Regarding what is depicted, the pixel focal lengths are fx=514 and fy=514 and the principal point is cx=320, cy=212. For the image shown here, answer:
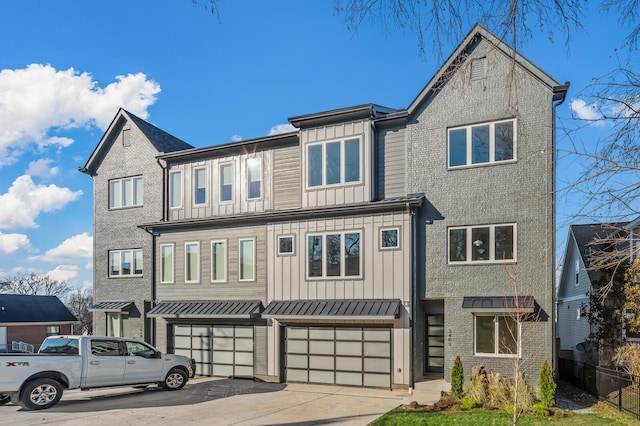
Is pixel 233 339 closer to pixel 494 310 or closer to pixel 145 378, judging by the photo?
pixel 145 378

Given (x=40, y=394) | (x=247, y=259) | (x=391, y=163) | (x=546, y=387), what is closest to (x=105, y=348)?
(x=40, y=394)

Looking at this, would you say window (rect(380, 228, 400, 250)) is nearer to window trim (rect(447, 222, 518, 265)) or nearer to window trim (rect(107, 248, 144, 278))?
window trim (rect(447, 222, 518, 265))

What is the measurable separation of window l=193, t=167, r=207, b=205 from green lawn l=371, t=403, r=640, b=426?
1076 cm

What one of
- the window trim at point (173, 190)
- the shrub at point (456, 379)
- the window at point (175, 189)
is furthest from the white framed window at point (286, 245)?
the shrub at point (456, 379)

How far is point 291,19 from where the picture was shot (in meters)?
5.01

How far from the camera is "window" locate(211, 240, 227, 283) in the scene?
18438 millimetres

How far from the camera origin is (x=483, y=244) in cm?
1466

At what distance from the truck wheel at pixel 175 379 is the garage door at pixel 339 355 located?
333 cm

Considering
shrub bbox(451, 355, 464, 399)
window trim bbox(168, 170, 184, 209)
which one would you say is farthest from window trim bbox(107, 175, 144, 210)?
shrub bbox(451, 355, 464, 399)

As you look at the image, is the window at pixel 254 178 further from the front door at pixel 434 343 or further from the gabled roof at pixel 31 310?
the gabled roof at pixel 31 310

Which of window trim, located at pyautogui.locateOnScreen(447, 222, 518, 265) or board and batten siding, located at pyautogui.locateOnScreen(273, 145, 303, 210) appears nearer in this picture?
window trim, located at pyautogui.locateOnScreen(447, 222, 518, 265)

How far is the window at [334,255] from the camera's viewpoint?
52.7 ft

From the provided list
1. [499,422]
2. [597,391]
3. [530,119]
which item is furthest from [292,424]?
[530,119]

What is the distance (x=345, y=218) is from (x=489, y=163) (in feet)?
15.2
